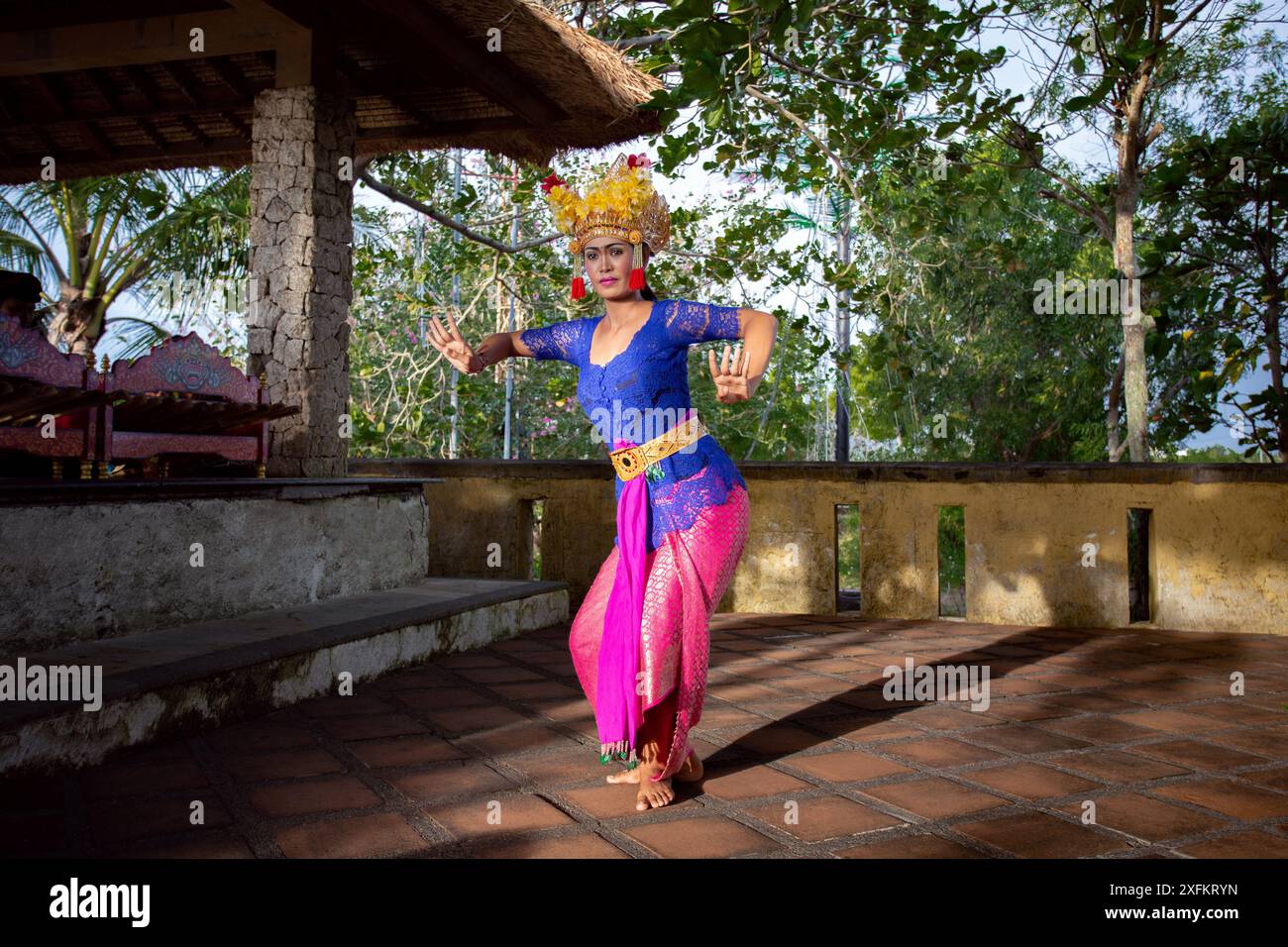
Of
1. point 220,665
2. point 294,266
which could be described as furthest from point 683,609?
point 294,266

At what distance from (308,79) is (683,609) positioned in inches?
151

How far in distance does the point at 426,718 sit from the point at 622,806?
4.04 ft

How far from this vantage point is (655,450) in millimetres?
3068

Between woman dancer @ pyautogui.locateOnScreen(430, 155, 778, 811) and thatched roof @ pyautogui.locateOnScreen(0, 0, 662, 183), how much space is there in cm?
238

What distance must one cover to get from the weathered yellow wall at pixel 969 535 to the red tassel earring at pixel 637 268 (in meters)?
3.86

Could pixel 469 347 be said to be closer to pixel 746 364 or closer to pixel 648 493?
pixel 648 493

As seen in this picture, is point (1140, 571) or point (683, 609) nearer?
point (683, 609)

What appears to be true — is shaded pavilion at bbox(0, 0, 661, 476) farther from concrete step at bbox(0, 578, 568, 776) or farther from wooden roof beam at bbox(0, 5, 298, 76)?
concrete step at bbox(0, 578, 568, 776)

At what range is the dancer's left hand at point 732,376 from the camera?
8.96 feet

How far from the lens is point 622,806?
9.30ft

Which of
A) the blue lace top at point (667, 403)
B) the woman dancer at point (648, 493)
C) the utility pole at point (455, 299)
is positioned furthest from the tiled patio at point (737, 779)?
the utility pole at point (455, 299)

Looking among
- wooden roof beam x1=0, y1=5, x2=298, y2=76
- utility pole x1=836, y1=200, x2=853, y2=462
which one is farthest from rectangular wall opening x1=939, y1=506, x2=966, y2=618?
wooden roof beam x1=0, y1=5, x2=298, y2=76

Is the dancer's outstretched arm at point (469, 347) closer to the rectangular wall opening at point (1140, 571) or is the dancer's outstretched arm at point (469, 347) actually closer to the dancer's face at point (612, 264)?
the dancer's face at point (612, 264)
